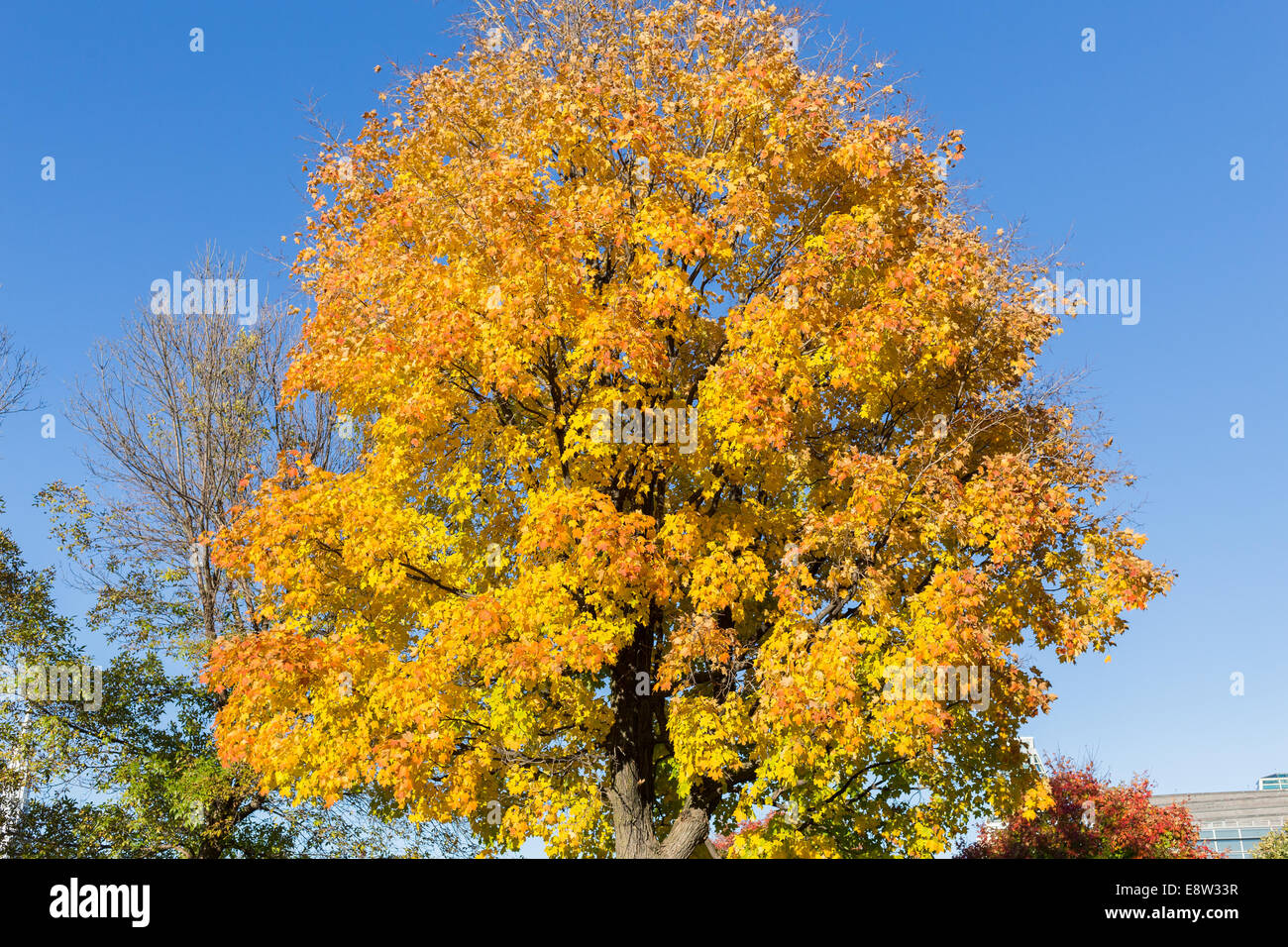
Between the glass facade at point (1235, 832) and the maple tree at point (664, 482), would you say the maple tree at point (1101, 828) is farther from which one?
the glass facade at point (1235, 832)

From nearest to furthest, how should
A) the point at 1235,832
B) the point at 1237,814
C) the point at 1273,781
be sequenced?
1. the point at 1235,832
2. the point at 1237,814
3. the point at 1273,781

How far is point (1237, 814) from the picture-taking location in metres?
42.0

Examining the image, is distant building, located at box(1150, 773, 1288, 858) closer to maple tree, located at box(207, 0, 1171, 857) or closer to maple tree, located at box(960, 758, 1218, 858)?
maple tree, located at box(960, 758, 1218, 858)

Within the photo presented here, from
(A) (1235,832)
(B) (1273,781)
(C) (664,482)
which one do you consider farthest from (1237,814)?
(C) (664,482)

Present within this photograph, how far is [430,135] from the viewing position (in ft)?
56.4

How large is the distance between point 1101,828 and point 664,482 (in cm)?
1642

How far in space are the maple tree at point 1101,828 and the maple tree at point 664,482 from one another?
10.4 m

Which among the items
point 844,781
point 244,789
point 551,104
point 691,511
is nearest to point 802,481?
point 691,511

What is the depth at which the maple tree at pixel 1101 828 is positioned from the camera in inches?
963

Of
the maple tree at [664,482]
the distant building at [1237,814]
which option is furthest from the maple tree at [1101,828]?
the distant building at [1237,814]

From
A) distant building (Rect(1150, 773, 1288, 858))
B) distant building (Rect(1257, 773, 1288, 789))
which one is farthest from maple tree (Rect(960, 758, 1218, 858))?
distant building (Rect(1257, 773, 1288, 789))

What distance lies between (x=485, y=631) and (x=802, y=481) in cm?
562

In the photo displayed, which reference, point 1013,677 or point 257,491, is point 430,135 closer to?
point 257,491

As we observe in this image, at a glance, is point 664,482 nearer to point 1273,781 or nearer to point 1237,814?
point 1237,814
